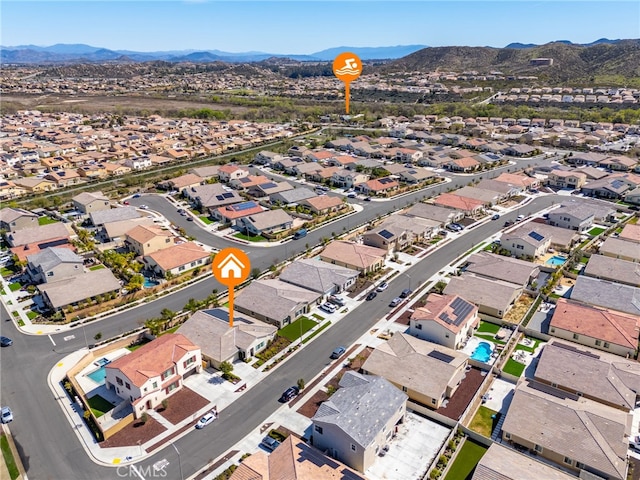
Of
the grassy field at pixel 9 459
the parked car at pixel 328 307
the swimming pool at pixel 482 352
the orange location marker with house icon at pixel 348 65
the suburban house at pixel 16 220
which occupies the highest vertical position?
the orange location marker with house icon at pixel 348 65

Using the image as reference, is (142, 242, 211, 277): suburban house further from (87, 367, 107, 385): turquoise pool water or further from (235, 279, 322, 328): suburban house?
(87, 367, 107, 385): turquoise pool water

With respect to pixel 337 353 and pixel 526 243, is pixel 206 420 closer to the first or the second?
pixel 337 353

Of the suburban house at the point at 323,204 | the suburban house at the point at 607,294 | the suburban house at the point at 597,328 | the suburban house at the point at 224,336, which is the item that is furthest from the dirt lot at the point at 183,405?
the suburban house at the point at 323,204

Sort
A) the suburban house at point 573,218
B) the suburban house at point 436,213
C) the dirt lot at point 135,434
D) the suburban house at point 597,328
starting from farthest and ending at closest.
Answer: the suburban house at point 436,213 < the suburban house at point 573,218 < the suburban house at point 597,328 < the dirt lot at point 135,434

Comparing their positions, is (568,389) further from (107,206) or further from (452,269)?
(107,206)

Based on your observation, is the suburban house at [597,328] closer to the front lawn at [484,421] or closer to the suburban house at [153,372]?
the front lawn at [484,421]

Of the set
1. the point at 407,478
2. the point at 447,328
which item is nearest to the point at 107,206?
the point at 447,328

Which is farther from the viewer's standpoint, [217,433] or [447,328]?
[447,328]

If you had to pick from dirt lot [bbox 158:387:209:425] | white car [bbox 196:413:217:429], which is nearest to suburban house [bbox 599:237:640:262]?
white car [bbox 196:413:217:429]
